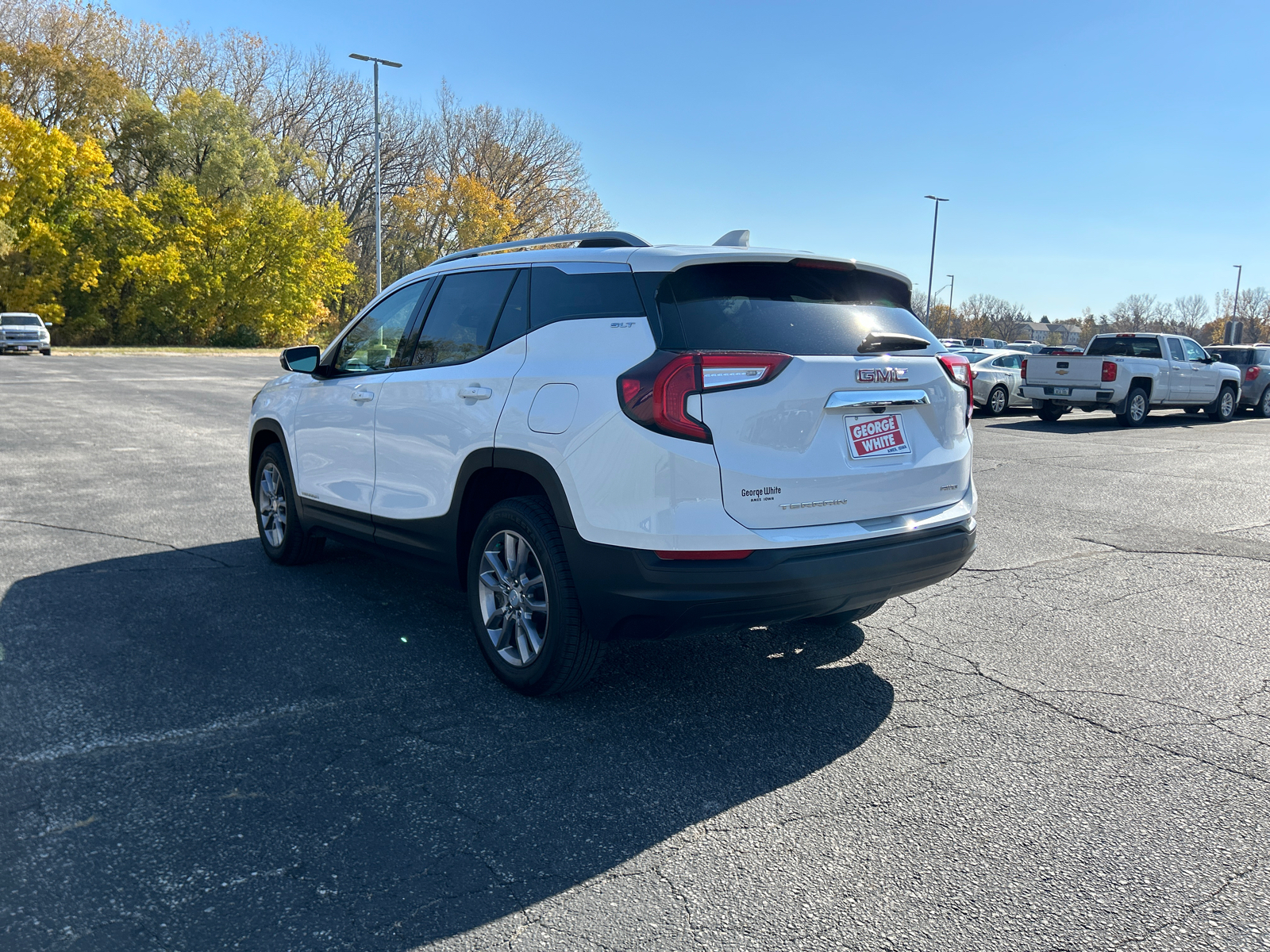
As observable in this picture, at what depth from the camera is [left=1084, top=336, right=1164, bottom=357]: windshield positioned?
19688 millimetres

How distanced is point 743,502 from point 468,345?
5.60 feet

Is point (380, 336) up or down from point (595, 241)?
down

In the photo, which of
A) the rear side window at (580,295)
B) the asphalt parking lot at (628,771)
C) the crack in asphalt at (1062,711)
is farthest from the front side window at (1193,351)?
the rear side window at (580,295)

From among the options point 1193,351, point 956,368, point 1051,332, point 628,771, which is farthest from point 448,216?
point 1051,332

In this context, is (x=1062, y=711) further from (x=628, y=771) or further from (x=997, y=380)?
(x=997, y=380)

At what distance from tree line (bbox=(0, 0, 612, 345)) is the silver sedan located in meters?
39.0

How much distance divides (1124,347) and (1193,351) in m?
1.81

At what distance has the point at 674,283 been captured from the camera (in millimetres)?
3648

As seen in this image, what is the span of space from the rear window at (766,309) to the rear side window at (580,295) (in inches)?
6.5

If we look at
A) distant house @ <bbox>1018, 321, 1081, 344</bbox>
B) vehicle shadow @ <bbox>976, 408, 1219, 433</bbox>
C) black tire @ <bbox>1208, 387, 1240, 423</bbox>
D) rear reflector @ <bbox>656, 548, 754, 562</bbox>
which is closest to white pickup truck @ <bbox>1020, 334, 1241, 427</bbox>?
vehicle shadow @ <bbox>976, 408, 1219, 433</bbox>

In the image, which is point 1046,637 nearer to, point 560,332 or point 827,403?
point 827,403

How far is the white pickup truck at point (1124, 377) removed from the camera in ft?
62.3

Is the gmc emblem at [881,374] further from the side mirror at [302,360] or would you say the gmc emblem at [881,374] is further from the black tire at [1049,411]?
the black tire at [1049,411]

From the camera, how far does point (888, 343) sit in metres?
3.95
